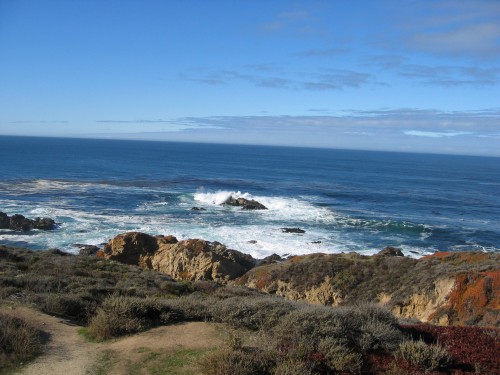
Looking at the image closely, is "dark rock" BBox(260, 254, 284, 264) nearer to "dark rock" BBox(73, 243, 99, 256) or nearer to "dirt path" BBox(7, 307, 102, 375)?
"dark rock" BBox(73, 243, 99, 256)

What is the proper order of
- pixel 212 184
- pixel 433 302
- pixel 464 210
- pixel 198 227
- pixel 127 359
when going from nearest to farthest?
pixel 127 359
pixel 433 302
pixel 198 227
pixel 464 210
pixel 212 184

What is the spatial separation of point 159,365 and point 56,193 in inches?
2018

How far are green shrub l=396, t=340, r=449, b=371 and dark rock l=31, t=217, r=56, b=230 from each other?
35454 millimetres

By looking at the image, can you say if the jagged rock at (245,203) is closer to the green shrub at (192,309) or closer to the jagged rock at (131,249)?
the jagged rock at (131,249)

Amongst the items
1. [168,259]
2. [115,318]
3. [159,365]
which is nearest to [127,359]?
[159,365]

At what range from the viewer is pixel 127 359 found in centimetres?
786

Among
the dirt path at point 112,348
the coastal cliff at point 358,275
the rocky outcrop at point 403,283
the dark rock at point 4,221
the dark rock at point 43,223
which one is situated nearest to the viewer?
the dirt path at point 112,348

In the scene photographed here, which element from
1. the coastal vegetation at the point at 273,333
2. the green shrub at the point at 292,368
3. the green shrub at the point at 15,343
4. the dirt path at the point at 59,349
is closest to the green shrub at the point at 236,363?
the coastal vegetation at the point at 273,333

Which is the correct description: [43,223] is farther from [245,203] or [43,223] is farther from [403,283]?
[403,283]

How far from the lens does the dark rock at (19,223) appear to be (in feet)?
120

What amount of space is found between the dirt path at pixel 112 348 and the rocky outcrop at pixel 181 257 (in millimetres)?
15810

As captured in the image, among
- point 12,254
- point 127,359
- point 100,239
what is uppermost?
point 127,359

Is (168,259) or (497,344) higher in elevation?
(497,344)

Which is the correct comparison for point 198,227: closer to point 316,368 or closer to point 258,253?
point 258,253
